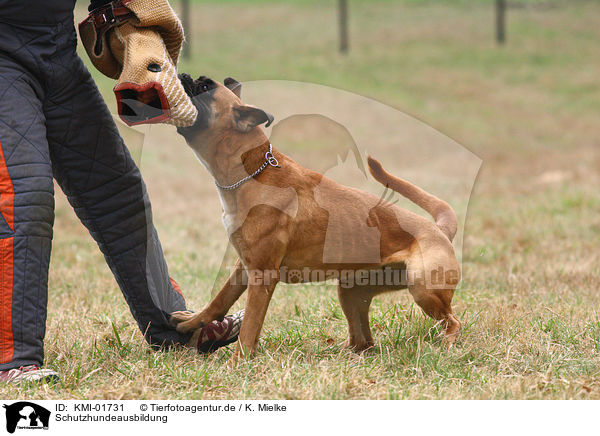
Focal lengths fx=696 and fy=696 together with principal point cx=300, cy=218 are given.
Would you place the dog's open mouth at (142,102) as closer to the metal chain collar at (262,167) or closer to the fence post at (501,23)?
the metal chain collar at (262,167)

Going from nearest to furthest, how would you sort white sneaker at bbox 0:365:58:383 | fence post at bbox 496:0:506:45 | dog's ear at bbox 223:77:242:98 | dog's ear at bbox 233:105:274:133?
white sneaker at bbox 0:365:58:383
dog's ear at bbox 233:105:274:133
dog's ear at bbox 223:77:242:98
fence post at bbox 496:0:506:45

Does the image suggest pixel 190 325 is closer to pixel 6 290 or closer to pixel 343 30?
pixel 6 290

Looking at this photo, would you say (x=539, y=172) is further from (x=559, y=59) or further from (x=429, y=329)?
(x=559, y=59)

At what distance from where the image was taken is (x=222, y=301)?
376 cm

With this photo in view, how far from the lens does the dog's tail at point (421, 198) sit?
3.80m

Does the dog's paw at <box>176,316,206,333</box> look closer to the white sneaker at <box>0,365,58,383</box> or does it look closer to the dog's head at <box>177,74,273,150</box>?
the white sneaker at <box>0,365,58,383</box>

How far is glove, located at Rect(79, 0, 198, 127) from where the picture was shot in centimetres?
324

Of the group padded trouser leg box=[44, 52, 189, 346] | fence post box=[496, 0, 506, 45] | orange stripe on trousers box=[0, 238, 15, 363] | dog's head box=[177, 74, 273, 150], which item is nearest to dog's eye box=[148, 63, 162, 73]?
dog's head box=[177, 74, 273, 150]

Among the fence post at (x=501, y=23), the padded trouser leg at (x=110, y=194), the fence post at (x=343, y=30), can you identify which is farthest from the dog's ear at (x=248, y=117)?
the fence post at (x=501, y=23)

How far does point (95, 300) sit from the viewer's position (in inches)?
197

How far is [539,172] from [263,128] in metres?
11.3

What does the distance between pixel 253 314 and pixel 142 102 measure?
3.82 ft
